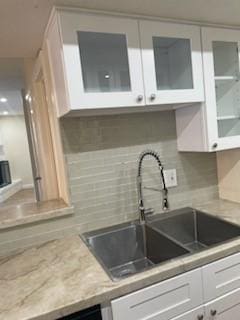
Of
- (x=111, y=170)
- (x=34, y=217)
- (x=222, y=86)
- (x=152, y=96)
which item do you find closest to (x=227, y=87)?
(x=222, y=86)

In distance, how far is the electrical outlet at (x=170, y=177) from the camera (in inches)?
68.9

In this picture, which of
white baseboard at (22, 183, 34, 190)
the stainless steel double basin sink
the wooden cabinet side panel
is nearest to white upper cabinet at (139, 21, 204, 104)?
the wooden cabinet side panel

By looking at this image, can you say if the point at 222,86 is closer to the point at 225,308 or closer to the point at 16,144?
the point at 225,308

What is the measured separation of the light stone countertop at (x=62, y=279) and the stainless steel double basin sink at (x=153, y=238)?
19 centimetres

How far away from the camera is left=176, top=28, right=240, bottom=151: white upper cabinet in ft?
4.86

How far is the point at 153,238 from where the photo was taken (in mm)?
1510

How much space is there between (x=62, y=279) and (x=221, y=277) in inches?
29.5

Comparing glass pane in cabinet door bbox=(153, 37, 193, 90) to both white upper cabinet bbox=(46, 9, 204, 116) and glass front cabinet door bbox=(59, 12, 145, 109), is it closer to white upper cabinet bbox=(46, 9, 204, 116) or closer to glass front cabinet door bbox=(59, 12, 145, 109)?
white upper cabinet bbox=(46, 9, 204, 116)

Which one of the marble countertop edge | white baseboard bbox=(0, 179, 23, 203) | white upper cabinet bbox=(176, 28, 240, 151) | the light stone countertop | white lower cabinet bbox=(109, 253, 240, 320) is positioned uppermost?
white upper cabinet bbox=(176, 28, 240, 151)

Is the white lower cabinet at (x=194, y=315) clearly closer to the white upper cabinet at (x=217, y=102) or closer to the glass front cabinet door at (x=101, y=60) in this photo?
the white upper cabinet at (x=217, y=102)

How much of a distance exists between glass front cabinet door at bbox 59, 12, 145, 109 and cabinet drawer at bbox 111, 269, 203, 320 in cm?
86

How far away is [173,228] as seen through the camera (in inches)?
66.2

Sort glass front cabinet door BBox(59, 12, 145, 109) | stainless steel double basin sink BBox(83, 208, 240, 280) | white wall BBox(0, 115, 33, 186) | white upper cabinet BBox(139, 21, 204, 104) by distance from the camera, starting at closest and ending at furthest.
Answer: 1. glass front cabinet door BBox(59, 12, 145, 109)
2. white upper cabinet BBox(139, 21, 204, 104)
3. stainless steel double basin sink BBox(83, 208, 240, 280)
4. white wall BBox(0, 115, 33, 186)

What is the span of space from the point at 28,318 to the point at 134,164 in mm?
1037
